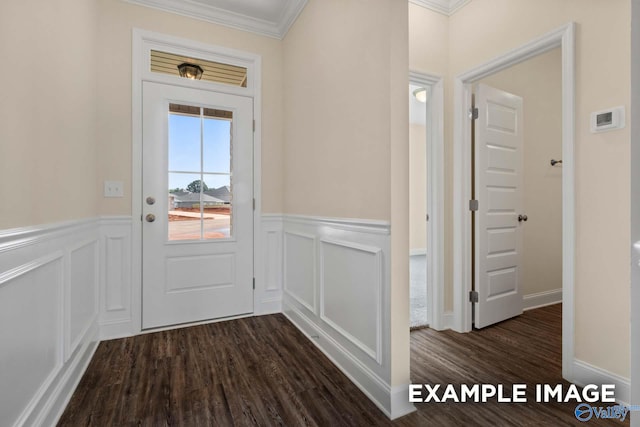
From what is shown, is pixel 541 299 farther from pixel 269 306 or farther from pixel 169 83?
pixel 169 83

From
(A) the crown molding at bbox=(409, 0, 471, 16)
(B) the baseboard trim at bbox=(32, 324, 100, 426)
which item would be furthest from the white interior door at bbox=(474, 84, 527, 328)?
(B) the baseboard trim at bbox=(32, 324, 100, 426)

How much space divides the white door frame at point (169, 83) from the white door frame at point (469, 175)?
1.69 meters

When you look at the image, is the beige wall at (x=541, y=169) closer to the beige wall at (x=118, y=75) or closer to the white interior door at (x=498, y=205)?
the white interior door at (x=498, y=205)

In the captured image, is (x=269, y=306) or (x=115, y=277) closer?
(x=115, y=277)

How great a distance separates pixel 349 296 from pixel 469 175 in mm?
1452

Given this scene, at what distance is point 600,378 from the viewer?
1.71 m

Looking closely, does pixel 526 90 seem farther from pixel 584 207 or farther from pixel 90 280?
pixel 90 280

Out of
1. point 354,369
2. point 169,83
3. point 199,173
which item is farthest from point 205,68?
point 354,369

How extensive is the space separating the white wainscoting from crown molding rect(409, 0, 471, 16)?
285cm

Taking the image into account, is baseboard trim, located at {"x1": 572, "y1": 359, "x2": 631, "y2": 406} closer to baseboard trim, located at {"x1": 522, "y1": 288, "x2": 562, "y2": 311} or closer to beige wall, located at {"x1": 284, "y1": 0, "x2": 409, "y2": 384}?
beige wall, located at {"x1": 284, "y1": 0, "x2": 409, "y2": 384}

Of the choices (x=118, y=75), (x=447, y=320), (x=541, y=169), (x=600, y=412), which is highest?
(x=118, y=75)

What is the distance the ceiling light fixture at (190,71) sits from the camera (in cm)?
266

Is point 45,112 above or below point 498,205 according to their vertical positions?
above
